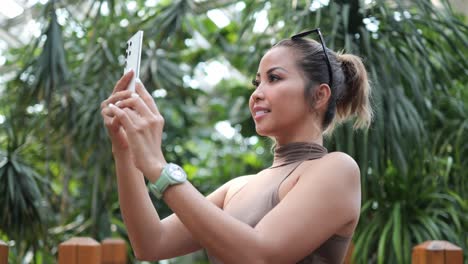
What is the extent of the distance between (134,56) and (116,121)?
0.11 metres

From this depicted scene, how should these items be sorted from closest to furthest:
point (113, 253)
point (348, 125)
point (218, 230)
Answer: point (218, 230), point (113, 253), point (348, 125)

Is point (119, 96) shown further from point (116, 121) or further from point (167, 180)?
point (167, 180)

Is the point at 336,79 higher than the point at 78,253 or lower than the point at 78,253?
higher

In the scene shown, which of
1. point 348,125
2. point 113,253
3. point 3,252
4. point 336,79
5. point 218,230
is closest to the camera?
point 218,230

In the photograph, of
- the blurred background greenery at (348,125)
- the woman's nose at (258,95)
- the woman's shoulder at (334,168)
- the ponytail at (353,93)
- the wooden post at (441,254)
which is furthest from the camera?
the blurred background greenery at (348,125)

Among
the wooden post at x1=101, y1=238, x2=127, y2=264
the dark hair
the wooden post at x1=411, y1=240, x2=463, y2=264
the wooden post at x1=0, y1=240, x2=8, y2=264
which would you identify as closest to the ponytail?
the dark hair

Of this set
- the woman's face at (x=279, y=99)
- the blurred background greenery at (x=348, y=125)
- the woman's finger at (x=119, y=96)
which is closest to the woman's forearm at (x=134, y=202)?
the woman's finger at (x=119, y=96)

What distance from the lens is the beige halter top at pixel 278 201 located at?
1176 mm

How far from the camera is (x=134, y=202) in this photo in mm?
1255

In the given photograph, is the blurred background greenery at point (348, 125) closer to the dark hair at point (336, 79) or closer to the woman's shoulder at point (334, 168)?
the dark hair at point (336, 79)

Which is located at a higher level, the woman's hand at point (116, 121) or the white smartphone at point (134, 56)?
the white smartphone at point (134, 56)

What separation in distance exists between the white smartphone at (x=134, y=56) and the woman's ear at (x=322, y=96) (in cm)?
32

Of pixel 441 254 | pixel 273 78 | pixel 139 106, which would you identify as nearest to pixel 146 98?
pixel 139 106

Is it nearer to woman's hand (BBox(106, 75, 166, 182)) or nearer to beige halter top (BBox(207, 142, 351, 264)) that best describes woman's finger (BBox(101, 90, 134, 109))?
woman's hand (BBox(106, 75, 166, 182))
